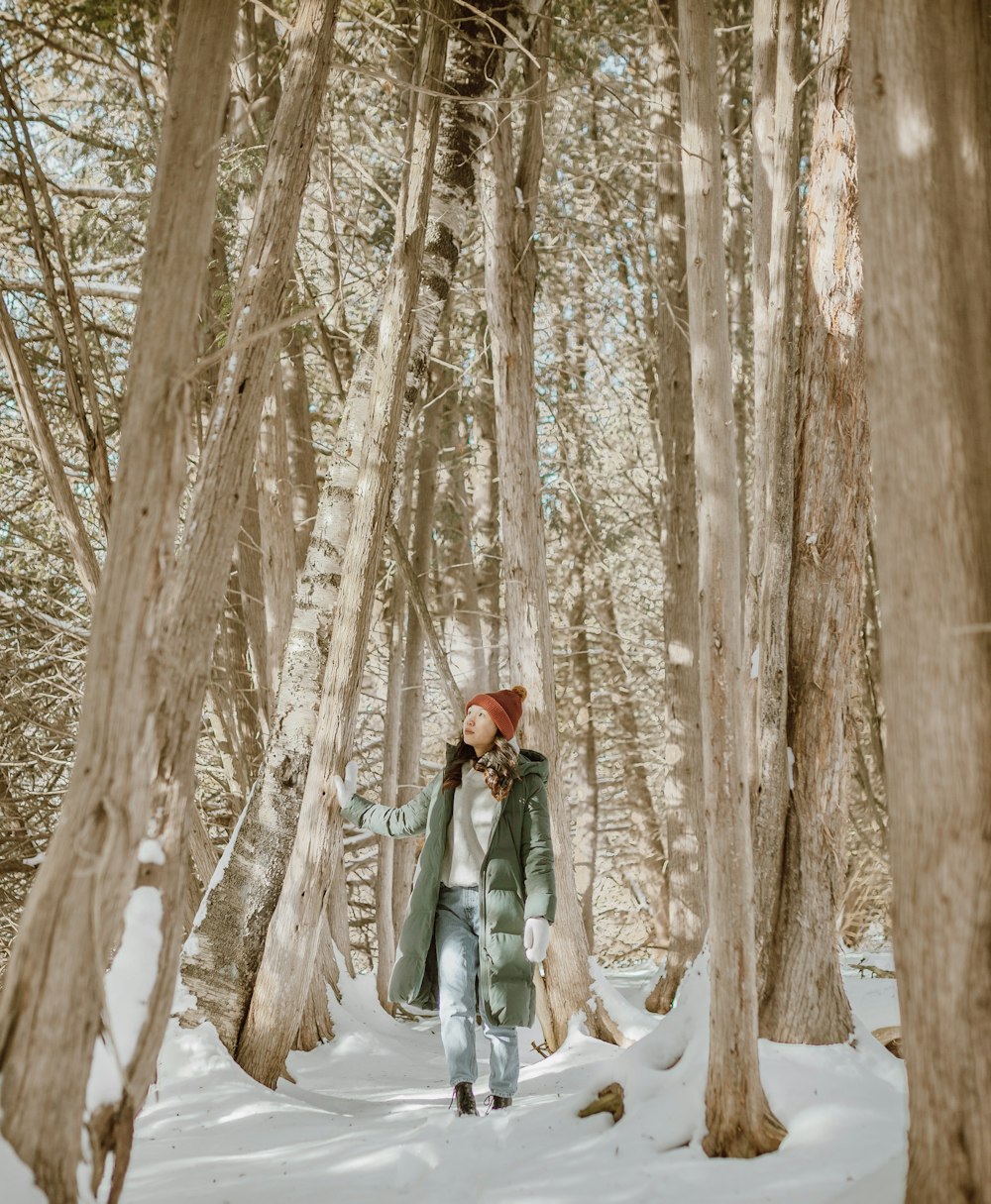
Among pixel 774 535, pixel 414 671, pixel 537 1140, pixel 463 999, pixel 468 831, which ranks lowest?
pixel 537 1140

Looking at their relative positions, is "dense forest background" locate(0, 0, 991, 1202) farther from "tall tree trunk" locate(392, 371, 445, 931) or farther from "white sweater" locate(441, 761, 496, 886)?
"white sweater" locate(441, 761, 496, 886)

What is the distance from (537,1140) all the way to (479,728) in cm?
162

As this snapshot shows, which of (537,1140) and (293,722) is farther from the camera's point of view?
(293,722)

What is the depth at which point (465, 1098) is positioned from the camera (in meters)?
4.16

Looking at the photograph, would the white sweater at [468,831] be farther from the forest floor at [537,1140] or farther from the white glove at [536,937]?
the forest floor at [537,1140]

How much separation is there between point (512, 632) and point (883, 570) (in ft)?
12.8

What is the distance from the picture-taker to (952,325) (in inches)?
87.5

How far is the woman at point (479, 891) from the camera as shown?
4305mm

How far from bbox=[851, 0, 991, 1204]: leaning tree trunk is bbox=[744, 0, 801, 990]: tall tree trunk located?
5.55 ft

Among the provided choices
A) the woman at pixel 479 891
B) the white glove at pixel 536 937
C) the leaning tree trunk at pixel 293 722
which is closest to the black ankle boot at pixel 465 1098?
the woman at pixel 479 891

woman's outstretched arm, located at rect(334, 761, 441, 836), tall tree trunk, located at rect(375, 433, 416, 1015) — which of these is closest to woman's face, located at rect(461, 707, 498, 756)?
woman's outstretched arm, located at rect(334, 761, 441, 836)

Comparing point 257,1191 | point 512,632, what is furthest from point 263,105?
point 257,1191

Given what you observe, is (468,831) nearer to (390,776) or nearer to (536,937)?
(536,937)

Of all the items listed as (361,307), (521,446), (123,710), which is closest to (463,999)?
(123,710)
